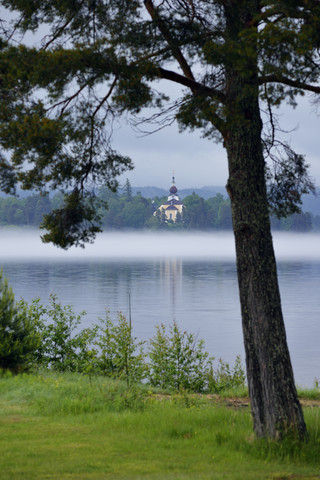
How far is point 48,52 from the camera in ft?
24.7

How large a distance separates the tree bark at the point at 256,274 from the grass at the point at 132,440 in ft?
1.37

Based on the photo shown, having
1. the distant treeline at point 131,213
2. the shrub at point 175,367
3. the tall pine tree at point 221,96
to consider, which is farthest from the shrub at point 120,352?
the distant treeline at point 131,213

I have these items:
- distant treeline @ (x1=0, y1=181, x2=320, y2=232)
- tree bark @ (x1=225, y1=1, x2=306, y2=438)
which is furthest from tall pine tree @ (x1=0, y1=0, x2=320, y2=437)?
distant treeline @ (x1=0, y1=181, x2=320, y2=232)

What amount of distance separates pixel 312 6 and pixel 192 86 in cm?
182

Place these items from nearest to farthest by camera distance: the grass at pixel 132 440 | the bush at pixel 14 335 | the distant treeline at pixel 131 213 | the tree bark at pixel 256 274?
the grass at pixel 132 440 < the tree bark at pixel 256 274 < the bush at pixel 14 335 < the distant treeline at pixel 131 213

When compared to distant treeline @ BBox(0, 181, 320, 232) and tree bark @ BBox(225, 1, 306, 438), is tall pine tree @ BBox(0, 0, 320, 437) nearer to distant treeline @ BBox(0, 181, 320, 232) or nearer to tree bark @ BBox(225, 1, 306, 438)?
tree bark @ BBox(225, 1, 306, 438)

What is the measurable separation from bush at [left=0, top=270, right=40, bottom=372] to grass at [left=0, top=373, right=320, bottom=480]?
1965 millimetres

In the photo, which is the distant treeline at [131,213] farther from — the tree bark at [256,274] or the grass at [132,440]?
the tree bark at [256,274]

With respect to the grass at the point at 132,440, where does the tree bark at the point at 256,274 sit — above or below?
above

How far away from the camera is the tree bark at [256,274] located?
7707 mm

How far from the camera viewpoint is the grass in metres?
6.70

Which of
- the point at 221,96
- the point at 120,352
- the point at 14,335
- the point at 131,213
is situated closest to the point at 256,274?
the point at 221,96

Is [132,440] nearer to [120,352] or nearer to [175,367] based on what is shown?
[175,367]

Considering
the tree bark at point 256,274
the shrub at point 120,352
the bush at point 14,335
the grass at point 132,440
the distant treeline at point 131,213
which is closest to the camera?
the grass at point 132,440
